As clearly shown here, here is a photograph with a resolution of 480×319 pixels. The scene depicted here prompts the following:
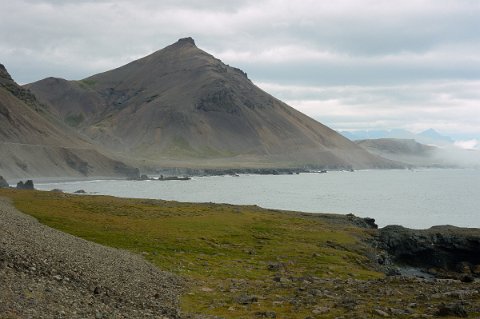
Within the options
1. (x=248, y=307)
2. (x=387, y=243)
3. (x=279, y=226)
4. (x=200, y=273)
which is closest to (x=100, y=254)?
(x=200, y=273)

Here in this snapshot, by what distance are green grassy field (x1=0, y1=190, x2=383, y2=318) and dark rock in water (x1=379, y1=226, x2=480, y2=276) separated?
4.76 meters

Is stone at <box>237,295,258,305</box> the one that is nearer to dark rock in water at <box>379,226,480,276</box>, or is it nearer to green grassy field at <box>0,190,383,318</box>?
green grassy field at <box>0,190,383,318</box>

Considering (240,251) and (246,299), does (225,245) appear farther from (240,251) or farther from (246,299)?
(246,299)

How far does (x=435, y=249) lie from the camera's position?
206 feet

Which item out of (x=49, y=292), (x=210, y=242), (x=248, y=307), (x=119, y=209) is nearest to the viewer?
(x=49, y=292)

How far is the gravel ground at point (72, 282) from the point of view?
72.7 feet

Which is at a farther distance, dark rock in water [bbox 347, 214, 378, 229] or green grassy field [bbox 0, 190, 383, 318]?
dark rock in water [bbox 347, 214, 378, 229]

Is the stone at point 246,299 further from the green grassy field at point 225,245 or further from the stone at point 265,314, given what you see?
the stone at point 265,314

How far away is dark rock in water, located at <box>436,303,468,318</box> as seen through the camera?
25019 millimetres

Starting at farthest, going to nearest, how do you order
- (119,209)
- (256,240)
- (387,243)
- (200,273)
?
(119,209), (387,243), (256,240), (200,273)

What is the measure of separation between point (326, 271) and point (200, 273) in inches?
480

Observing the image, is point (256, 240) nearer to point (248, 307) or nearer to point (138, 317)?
point (248, 307)

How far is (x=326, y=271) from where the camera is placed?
149 ft

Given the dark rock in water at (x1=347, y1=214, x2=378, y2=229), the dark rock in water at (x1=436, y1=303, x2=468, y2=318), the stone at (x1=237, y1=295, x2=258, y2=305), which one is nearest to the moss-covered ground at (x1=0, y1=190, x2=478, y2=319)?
the stone at (x1=237, y1=295, x2=258, y2=305)
